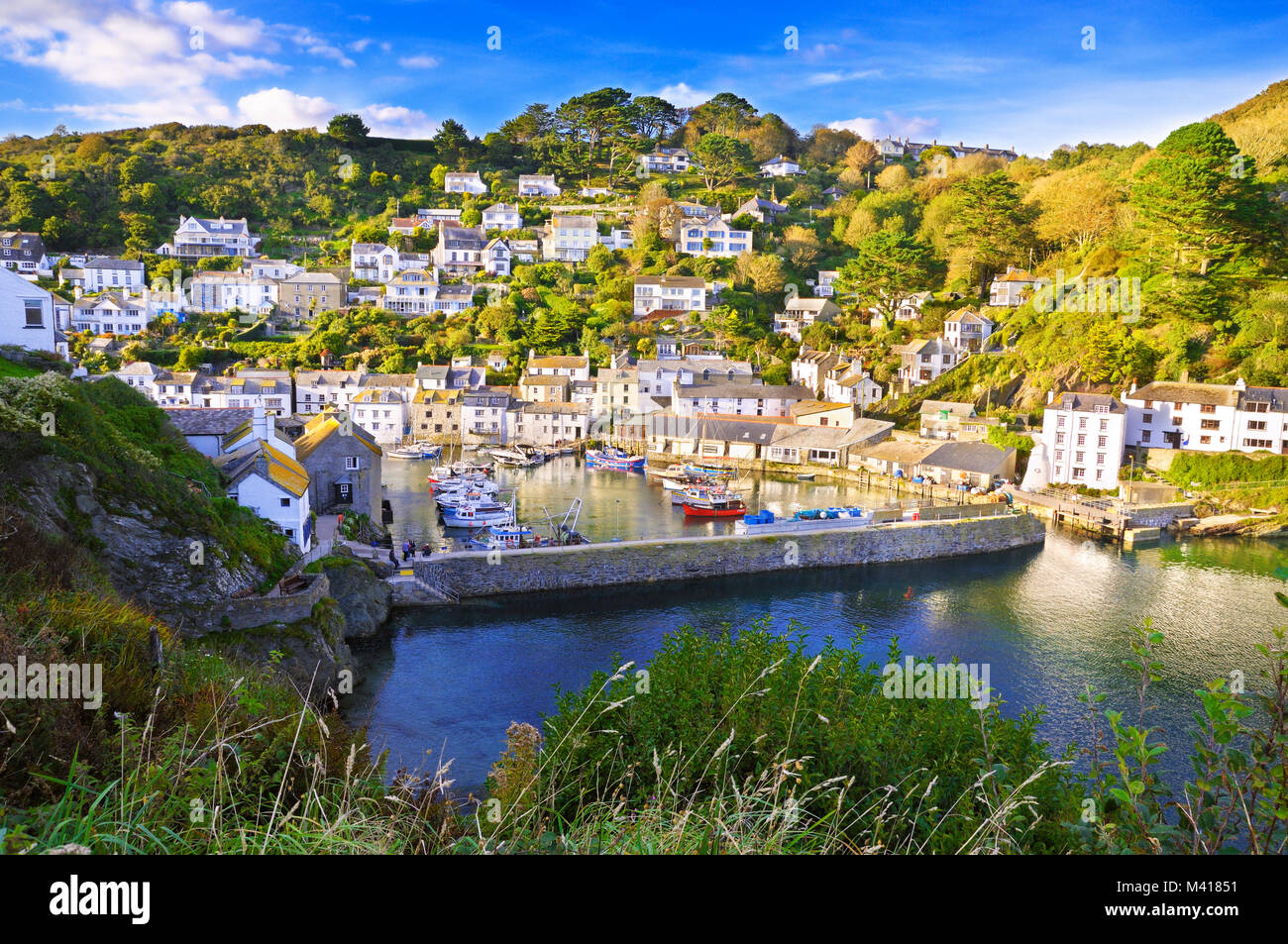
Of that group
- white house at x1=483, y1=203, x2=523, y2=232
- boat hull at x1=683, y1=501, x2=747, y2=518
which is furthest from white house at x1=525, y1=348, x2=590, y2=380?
white house at x1=483, y1=203, x2=523, y2=232

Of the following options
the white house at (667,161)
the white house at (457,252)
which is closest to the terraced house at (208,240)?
the white house at (457,252)

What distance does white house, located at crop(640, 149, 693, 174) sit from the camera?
5612 centimetres

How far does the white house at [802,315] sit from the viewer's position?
122ft

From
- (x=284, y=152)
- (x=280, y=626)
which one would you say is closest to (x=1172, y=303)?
(x=280, y=626)

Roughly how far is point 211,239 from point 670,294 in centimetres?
2459

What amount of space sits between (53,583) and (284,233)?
46.8 metres

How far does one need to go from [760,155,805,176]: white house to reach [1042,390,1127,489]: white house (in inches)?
1460

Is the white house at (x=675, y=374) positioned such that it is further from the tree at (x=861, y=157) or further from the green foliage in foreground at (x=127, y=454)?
the tree at (x=861, y=157)

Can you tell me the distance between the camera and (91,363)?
28266mm

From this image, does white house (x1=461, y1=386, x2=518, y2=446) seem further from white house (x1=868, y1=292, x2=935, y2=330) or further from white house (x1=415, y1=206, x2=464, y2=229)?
white house (x1=415, y1=206, x2=464, y2=229)

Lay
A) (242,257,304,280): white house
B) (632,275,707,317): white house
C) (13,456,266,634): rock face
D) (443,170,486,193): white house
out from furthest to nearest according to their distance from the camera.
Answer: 1. (443,170,486,193): white house
2. (242,257,304,280): white house
3. (632,275,707,317): white house
4. (13,456,266,634): rock face

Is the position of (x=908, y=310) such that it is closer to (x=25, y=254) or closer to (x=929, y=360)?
(x=929, y=360)

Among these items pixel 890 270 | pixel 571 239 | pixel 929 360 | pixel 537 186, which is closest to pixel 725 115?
pixel 537 186
